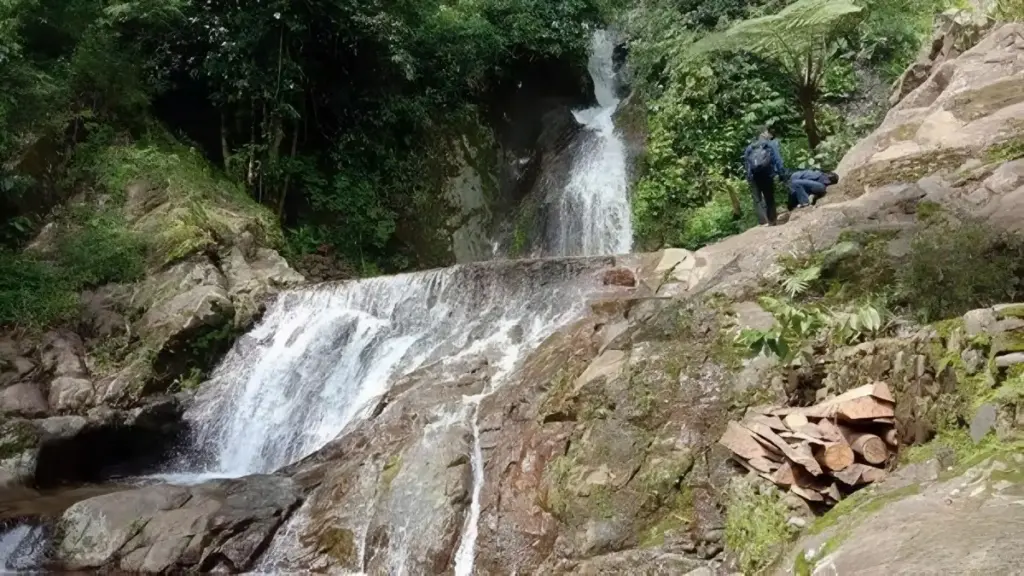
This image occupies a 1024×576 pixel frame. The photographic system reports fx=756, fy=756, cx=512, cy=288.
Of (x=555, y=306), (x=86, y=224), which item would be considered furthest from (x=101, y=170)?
(x=555, y=306)

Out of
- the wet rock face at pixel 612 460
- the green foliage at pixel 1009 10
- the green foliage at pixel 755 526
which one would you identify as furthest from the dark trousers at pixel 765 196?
the green foliage at pixel 755 526

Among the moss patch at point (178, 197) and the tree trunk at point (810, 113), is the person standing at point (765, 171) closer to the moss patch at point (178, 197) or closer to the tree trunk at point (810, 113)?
the tree trunk at point (810, 113)

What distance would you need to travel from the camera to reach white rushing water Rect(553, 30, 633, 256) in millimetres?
16266

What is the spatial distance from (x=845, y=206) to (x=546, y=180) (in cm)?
1018

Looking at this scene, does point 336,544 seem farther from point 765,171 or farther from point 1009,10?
point 1009,10

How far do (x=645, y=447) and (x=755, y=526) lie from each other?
137 centimetres

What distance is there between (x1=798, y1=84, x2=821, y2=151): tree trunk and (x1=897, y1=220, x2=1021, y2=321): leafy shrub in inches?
323

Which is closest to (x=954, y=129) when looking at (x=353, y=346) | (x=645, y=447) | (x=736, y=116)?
(x=736, y=116)

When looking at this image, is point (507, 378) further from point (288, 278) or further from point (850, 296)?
point (288, 278)

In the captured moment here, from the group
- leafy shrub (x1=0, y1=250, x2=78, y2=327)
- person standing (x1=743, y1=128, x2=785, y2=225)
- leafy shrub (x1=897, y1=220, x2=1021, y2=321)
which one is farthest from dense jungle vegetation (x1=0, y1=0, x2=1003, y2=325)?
leafy shrub (x1=897, y1=220, x2=1021, y2=321)

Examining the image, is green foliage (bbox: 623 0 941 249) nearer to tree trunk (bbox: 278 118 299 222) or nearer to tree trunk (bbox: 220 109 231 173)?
tree trunk (bbox: 278 118 299 222)

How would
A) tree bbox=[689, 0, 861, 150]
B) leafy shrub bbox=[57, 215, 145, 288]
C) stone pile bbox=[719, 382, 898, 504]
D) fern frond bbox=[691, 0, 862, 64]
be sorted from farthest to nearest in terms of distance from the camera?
leafy shrub bbox=[57, 215, 145, 288]
tree bbox=[689, 0, 861, 150]
fern frond bbox=[691, 0, 862, 64]
stone pile bbox=[719, 382, 898, 504]

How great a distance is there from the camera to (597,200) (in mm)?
16953

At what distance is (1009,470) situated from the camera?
323 cm
